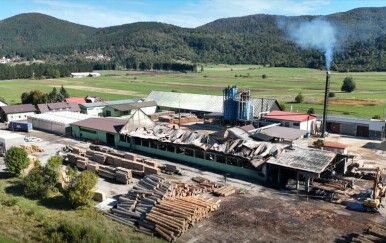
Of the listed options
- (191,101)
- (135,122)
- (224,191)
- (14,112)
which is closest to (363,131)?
(224,191)

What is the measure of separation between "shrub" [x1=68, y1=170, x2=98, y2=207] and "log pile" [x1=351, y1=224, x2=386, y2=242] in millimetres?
18272

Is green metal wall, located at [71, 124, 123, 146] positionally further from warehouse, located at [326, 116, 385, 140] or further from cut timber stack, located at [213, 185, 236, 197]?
warehouse, located at [326, 116, 385, 140]

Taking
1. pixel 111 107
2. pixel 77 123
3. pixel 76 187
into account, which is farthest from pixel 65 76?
pixel 76 187

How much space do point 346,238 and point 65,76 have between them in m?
166

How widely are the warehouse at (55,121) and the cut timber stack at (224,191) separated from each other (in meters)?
29.9

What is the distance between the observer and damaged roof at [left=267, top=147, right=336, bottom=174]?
3294 cm

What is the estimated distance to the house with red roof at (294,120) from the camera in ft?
181

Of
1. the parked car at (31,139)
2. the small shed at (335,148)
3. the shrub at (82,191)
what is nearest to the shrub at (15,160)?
the shrub at (82,191)

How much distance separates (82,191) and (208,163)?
14904 mm

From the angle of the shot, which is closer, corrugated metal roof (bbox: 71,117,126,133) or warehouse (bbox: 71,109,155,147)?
warehouse (bbox: 71,109,155,147)

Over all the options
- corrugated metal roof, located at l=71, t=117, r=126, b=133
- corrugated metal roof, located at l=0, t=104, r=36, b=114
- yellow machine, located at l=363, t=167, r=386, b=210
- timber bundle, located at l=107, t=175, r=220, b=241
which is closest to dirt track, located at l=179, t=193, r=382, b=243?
timber bundle, located at l=107, t=175, r=220, b=241

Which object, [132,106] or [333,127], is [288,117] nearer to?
[333,127]

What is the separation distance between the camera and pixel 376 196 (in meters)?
30.6

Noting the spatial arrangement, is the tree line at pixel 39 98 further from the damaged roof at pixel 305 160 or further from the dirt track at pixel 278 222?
the dirt track at pixel 278 222
